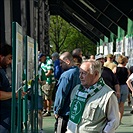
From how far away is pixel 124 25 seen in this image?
3206cm

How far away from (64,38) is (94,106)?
65208 mm

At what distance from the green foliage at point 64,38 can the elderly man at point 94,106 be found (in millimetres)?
60920

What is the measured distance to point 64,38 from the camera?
6975cm

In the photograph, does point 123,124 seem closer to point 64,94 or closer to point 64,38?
point 64,94

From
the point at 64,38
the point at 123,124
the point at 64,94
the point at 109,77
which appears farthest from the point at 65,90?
the point at 64,38

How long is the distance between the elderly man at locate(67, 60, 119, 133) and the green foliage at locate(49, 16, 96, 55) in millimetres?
60920

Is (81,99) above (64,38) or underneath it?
underneath

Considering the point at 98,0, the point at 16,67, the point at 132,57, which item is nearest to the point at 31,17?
the point at 132,57

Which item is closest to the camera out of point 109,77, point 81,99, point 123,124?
point 81,99

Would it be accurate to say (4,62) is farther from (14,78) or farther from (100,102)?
(100,102)

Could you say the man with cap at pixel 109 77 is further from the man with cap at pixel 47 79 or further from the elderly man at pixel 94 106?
the elderly man at pixel 94 106

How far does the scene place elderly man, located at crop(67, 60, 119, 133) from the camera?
185 inches

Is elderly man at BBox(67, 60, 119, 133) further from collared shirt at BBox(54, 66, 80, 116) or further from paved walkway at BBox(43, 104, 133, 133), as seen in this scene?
paved walkway at BBox(43, 104, 133, 133)

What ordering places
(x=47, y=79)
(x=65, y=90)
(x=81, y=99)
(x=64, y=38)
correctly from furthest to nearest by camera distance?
(x=64, y=38) < (x=47, y=79) < (x=65, y=90) < (x=81, y=99)
